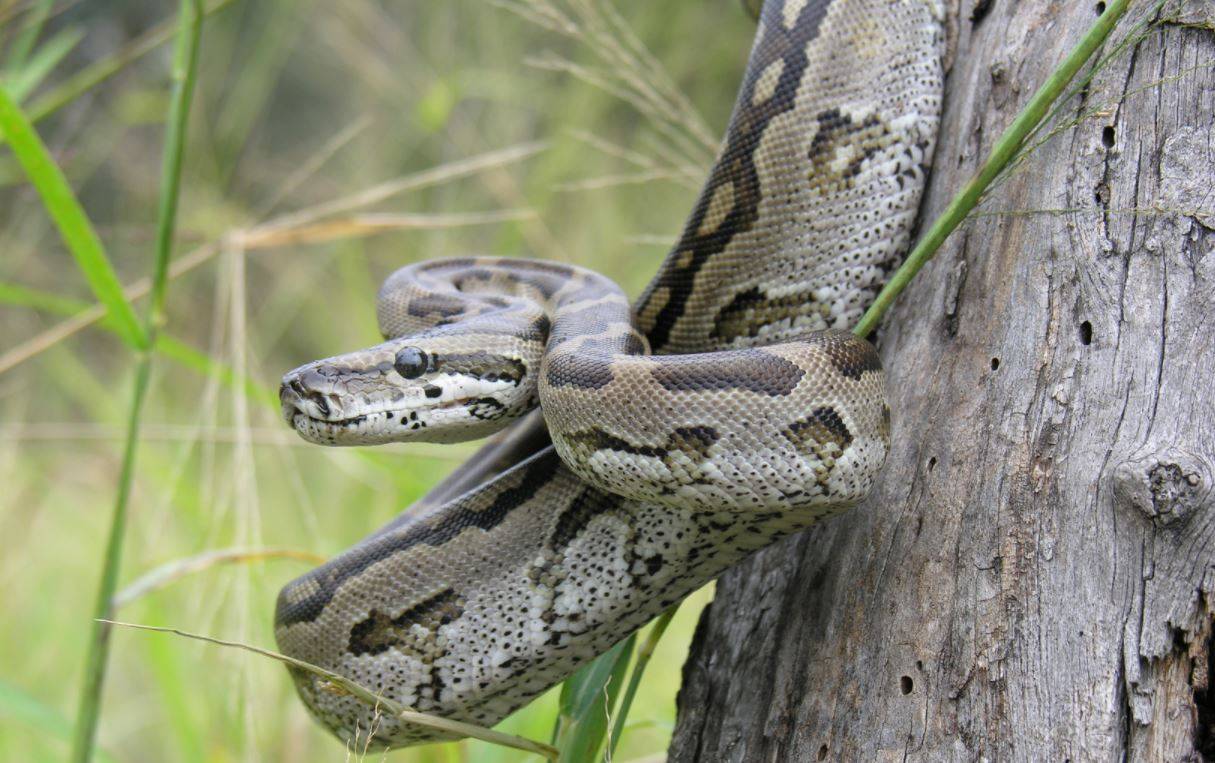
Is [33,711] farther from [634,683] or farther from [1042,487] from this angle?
[1042,487]

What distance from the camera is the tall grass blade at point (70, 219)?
10.6ft

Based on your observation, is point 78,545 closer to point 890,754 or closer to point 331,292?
point 331,292

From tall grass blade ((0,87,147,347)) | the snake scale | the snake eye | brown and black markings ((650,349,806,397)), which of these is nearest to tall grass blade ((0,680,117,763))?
the snake scale

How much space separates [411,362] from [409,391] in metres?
0.11

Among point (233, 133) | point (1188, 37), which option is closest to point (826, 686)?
point (1188, 37)

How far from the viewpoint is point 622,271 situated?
773 centimetres

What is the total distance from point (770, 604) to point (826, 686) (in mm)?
455

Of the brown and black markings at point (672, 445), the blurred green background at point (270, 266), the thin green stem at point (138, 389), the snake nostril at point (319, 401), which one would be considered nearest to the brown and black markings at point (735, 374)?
the brown and black markings at point (672, 445)

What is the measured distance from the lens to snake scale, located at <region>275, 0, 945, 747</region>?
348cm

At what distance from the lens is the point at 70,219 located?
11.1 ft

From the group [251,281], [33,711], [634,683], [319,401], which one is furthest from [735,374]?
[251,281]

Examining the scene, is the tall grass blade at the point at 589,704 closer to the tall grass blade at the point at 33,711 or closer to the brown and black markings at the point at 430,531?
the brown and black markings at the point at 430,531

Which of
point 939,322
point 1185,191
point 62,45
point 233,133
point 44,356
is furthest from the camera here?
point 233,133

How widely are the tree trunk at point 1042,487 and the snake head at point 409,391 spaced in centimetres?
128
